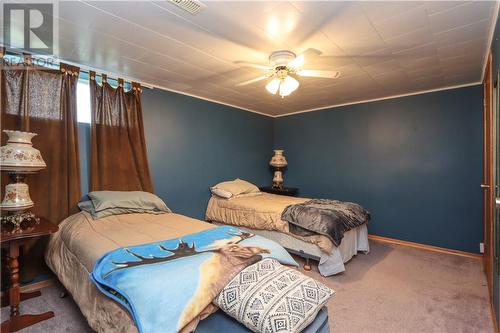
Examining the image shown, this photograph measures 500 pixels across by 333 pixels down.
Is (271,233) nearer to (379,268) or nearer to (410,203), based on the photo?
(379,268)

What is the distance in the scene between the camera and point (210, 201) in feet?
13.2

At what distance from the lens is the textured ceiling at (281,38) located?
1727 mm

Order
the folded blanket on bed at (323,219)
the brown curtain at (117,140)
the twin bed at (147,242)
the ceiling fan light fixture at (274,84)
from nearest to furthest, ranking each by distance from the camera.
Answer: the twin bed at (147,242), the ceiling fan light fixture at (274,84), the folded blanket on bed at (323,219), the brown curtain at (117,140)

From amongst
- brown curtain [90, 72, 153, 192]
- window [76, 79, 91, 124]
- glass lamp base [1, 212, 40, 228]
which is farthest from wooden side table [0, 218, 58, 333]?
window [76, 79, 91, 124]

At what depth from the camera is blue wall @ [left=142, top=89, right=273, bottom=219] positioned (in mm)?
3414

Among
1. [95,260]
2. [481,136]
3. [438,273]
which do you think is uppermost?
Answer: [481,136]

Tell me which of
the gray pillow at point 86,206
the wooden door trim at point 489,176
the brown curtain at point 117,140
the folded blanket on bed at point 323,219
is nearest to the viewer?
the wooden door trim at point 489,176

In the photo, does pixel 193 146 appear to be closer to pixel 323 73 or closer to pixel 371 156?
pixel 323 73

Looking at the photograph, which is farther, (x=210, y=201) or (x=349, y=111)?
(x=349, y=111)

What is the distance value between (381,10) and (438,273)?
2.78 metres

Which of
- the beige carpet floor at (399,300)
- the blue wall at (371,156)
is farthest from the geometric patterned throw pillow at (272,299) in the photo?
the blue wall at (371,156)

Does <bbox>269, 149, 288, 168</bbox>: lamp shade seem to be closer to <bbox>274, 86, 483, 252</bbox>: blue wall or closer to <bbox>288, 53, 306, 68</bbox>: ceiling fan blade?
<bbox>274, 86, 483, 252</bbox>: blue wall

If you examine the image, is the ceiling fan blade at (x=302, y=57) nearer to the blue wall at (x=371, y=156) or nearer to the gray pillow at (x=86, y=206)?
the blue wall at (x=371, y=156)

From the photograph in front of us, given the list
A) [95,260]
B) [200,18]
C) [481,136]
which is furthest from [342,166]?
[95,260]
